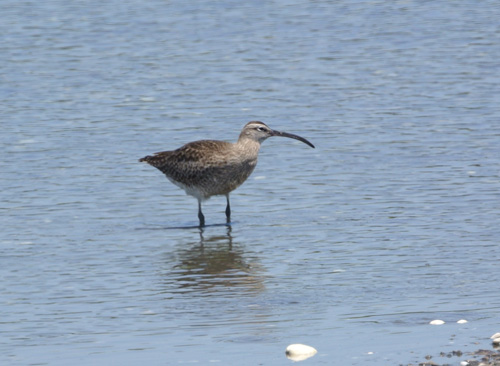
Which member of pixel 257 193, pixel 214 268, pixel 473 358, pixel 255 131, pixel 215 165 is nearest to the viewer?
pixel 473 358

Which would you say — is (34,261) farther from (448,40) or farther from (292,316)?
(448,40)

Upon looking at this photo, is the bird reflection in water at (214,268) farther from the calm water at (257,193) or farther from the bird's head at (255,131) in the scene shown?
the bird's head at (255,131)

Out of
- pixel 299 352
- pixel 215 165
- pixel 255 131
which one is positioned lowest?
pixel 299 352

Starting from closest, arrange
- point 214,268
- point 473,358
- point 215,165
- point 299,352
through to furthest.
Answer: point 473,358 < point 299,352 < point 214,268 < point 215,165

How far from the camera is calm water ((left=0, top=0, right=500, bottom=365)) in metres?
9.91

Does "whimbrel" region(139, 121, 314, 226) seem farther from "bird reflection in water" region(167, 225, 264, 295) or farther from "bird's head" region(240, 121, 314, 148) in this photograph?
"bird reflection in water" region(167, 225, 264, 295)

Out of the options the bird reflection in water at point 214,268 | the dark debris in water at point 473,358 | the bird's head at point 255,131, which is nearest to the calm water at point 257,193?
the bird reflection in water at point 214,268

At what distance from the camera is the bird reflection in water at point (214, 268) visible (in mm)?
11547

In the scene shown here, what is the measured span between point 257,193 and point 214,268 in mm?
3494

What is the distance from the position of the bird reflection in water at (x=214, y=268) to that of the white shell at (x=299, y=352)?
2.17 meters

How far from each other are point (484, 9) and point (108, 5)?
9.95 meters

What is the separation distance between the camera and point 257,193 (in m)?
15.8

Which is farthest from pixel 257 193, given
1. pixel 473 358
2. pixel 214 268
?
pixel 473 358

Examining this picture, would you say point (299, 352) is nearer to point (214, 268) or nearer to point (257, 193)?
point (214, 268)
